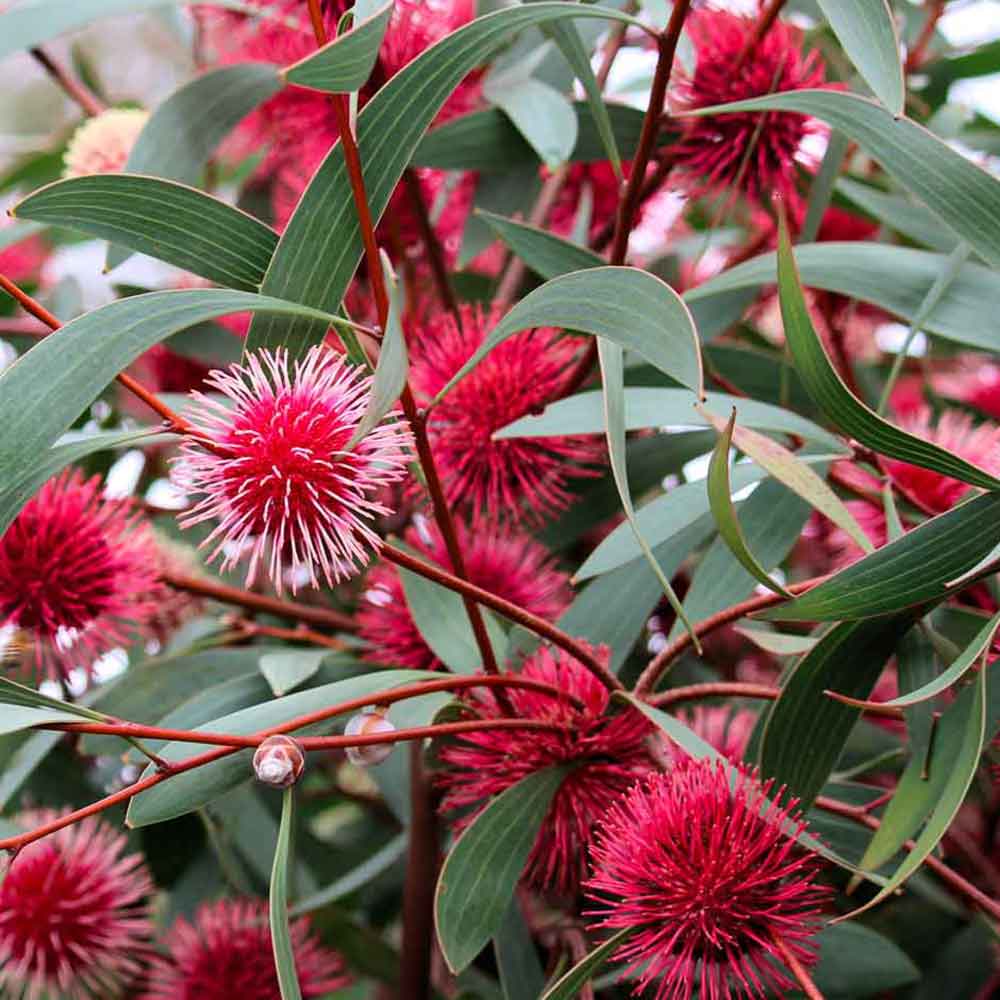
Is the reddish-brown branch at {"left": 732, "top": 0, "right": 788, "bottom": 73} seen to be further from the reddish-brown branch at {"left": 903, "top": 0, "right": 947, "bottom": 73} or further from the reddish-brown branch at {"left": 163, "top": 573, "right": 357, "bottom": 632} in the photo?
the reddish-brown branch at {"left": 163, "top": 573, "right": 357, "bottom": 632}

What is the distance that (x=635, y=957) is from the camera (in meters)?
0.59

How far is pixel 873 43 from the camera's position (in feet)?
1.89

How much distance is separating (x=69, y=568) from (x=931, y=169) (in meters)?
0.51

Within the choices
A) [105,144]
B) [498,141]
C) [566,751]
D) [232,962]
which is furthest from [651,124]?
[232,962]

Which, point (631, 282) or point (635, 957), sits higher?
point (631, 282)

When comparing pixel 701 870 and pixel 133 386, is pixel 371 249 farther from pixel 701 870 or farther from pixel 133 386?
pixel 701 870

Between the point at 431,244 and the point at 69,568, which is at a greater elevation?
the point at 431,244

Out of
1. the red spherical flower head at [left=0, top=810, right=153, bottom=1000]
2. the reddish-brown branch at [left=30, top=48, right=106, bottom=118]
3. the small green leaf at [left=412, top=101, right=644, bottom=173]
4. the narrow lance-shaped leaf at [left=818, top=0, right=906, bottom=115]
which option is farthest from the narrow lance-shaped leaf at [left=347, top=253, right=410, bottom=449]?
the reddish-brown branch at [left=30, top=48, right=106, bottom=118]

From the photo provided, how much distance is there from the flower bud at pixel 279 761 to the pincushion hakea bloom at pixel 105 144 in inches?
20.1

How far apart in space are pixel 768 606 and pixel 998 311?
0.24 metres

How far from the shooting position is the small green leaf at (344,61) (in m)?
0.46

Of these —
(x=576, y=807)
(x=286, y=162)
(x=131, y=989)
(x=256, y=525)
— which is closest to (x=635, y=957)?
(x=576, y=807)

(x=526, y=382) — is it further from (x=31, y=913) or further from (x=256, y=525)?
(x=31, y=913)

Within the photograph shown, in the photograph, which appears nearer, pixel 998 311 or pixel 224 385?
pixel 224 385
